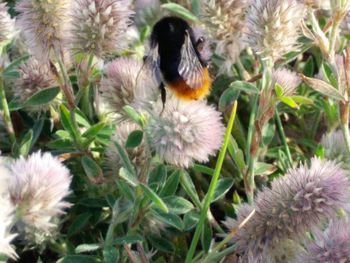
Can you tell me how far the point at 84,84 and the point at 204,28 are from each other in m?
0.54

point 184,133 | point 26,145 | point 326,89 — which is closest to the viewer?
point 184,133

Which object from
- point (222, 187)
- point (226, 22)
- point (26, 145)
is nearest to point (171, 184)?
point (222, 187)

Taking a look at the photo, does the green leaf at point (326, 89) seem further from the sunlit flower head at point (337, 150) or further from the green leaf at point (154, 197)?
the green leaf at point (154, 197)

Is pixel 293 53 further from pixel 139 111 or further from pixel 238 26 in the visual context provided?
pixel 139 111

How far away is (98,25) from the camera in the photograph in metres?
2.45

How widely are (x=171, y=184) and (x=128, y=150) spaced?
215 mm

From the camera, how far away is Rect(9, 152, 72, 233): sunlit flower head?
1.98 m

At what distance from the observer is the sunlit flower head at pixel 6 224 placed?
1879mm

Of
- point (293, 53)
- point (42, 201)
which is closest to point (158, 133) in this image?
point (42, 201)

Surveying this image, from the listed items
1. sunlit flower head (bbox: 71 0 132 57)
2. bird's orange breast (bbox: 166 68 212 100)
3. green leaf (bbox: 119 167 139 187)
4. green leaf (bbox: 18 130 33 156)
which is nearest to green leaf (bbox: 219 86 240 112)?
bird's orange breast (bbox: 166 68 212 100)

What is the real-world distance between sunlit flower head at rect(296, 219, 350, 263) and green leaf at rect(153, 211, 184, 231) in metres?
0.43

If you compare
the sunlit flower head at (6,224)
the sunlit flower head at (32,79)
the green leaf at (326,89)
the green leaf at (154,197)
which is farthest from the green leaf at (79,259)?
the green leaf at (326,89)

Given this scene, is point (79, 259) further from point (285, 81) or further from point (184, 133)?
point (285, 81)

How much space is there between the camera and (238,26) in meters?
2.79
